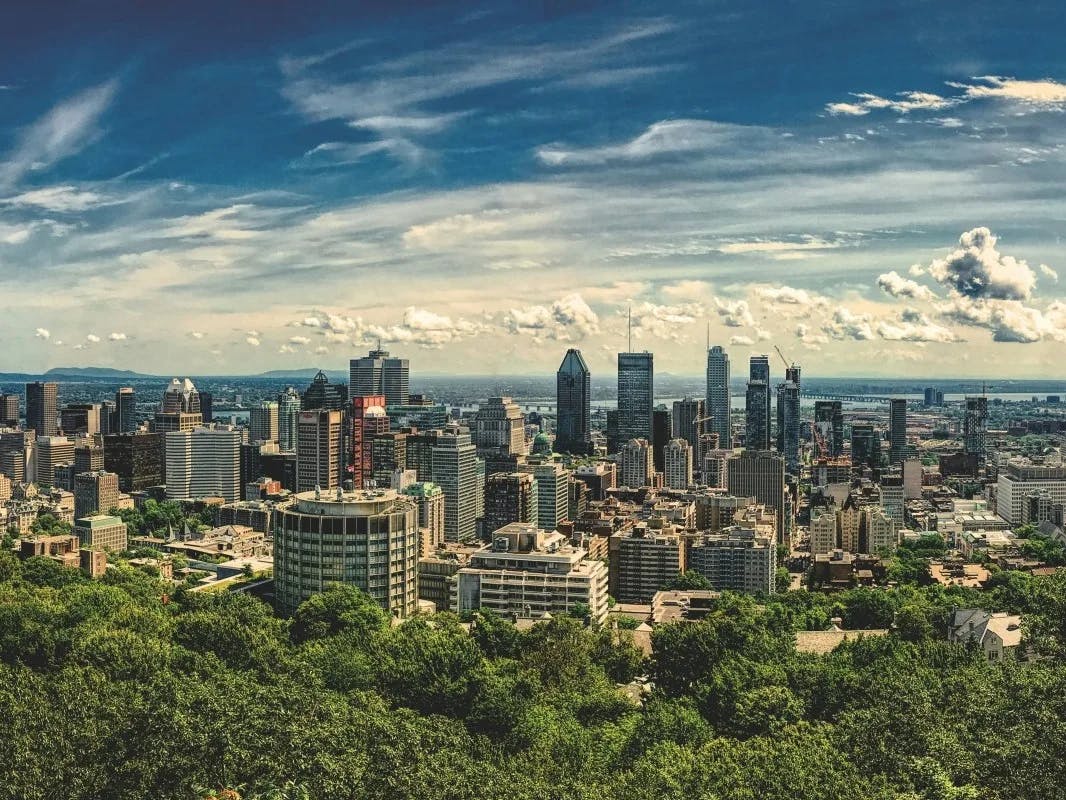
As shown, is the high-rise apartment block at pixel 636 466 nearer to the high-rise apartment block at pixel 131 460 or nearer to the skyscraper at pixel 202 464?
the skyscraper at pixel 202 464

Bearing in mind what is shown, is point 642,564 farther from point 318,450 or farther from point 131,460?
point 131,460

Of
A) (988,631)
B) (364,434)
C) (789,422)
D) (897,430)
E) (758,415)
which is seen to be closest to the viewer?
(988,631)

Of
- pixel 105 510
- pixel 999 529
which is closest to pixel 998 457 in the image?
pixel 999 529

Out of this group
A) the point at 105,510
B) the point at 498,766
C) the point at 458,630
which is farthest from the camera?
the point at 105,510

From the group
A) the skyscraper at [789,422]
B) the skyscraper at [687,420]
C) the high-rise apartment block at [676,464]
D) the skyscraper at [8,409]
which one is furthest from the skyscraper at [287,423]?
the skyscraper at [789,422]

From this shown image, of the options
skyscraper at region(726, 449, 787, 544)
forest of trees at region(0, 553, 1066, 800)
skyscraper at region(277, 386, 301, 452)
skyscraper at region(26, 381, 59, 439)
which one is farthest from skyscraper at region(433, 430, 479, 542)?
skyscraper at region(26, 381, 59, 439)

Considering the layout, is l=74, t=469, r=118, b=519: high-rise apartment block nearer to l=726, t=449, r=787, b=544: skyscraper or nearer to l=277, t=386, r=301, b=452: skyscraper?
l=277, t=386, r=301, b=452: skyscraper

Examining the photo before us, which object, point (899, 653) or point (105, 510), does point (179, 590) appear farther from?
point (105, 510)

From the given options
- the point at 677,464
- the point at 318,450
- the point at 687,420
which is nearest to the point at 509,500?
the point at 318,450
